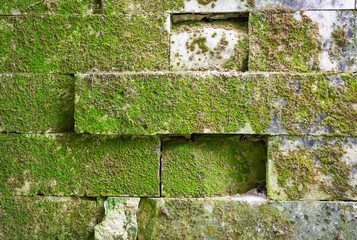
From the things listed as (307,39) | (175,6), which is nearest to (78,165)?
(175,6)

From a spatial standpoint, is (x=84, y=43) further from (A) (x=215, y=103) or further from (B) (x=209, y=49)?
(A) (x=215, y=103)

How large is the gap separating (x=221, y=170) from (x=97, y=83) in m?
1.23

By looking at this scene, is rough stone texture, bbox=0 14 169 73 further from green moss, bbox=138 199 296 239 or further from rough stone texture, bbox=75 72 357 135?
green moss, bbox=138 199 296 239

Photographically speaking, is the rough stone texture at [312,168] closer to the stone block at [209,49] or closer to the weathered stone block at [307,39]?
the weathered stone block at [307,39]

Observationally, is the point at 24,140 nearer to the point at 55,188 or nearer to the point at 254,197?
the point at 55,188

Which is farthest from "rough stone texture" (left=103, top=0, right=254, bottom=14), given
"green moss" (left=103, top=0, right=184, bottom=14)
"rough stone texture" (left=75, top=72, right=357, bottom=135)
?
"rough stone texture" (left=75, top=72, right=357, bottom=135)

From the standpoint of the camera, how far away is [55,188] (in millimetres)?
2166

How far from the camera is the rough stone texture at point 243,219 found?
200 cm

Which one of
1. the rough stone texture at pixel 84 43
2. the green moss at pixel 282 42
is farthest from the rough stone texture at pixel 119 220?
the green moss at pixel 282 42

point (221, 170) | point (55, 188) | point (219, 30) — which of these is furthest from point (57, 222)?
point (219, 30)

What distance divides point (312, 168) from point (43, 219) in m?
2.22

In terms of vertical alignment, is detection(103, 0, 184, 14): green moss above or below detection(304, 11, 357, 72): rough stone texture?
above

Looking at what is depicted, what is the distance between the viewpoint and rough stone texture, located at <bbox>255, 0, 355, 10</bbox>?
2035mm

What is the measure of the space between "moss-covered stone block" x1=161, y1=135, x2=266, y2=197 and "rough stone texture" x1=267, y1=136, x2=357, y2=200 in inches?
7.2
